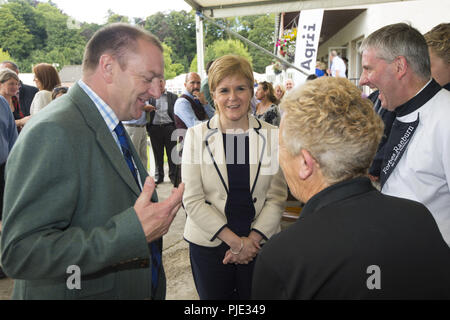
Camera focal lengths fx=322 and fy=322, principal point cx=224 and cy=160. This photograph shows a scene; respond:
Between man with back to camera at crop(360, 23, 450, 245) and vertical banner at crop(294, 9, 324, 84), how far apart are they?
18.8 ft

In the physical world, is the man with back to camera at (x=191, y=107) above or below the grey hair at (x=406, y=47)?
below

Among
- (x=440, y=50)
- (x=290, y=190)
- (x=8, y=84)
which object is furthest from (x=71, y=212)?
(x=8, y=84)

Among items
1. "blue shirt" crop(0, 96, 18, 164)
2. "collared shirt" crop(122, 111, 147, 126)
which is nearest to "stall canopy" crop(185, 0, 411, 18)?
"collared shirt" crop(122, 111, 147, 126)

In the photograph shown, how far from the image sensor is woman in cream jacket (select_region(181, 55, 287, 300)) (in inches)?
77.0

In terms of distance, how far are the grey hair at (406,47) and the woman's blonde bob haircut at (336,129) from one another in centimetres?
83

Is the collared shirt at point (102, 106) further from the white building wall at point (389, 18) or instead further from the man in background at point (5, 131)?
the man in background at point (5, 131)

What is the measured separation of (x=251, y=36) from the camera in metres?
64.5

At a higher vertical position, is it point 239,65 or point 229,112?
point 239,65

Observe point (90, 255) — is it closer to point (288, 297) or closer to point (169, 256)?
point (288, 297)

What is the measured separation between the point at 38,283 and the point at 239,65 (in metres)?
1.65

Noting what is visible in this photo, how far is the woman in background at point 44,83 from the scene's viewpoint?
4.55 metres

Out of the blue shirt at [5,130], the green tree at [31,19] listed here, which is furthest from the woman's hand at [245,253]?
the green tree at [31,19]

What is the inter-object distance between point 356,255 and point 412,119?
1.09 meters

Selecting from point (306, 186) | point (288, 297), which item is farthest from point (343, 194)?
point (288, 297)
